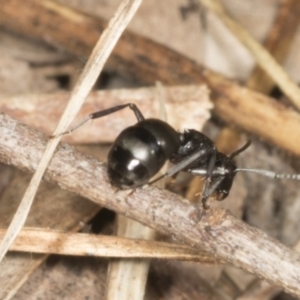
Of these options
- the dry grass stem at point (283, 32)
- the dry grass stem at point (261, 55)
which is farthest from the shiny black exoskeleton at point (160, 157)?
the dry grass stem at point (283, 32)

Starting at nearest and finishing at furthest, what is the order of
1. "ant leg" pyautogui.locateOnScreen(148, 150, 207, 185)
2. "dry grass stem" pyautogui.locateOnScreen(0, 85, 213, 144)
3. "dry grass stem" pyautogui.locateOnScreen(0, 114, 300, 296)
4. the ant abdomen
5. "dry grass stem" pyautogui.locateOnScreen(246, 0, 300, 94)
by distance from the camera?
1. "dry grass stem" pyautogui.locateOnScreen(0, 114, 300, 296)
2. the ant abdomen
3. "ant leg" pyautogui.locateOnScreen(148, 150, 207, 185)
4. "dry grass stem" pyautogui.locateOnScreen(0, 85, 213, 144)
5. "dry grass stem" pyautogui.locateOnScreen(246, 0, 300, 94)

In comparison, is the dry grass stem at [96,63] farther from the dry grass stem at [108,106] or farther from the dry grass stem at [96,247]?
the dry grass stem at [108,106]

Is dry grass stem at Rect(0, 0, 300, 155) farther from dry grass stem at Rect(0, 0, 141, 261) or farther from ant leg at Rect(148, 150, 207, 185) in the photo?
dry grass stem at Rect(0, 0, 141, 261)

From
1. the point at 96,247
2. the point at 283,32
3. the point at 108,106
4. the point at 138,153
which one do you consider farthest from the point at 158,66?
the point at 96,247

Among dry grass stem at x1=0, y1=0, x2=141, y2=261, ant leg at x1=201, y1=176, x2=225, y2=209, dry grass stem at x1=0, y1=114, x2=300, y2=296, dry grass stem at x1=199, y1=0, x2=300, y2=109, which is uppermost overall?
dry grass stem at x1=199, y1=0, x2=300, y2=109

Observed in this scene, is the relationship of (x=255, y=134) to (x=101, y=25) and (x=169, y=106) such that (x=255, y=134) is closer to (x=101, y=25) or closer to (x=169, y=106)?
(x=169, y=106)

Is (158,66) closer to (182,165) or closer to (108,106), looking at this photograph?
(108,106)

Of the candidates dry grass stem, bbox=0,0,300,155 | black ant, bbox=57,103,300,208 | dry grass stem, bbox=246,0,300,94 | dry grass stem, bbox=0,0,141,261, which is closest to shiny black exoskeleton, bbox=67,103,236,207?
black ant, bbox=57,103,300,208
